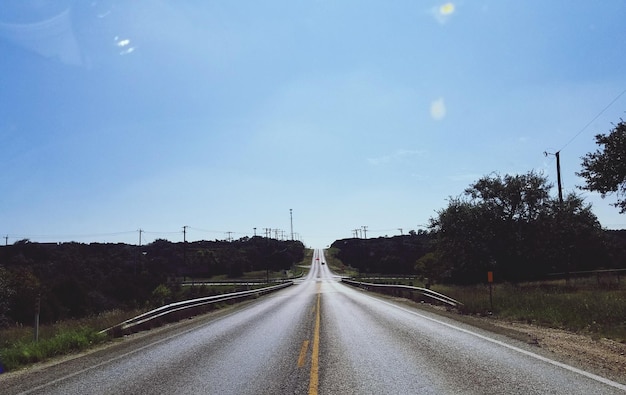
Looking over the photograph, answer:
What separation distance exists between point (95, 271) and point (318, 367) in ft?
270

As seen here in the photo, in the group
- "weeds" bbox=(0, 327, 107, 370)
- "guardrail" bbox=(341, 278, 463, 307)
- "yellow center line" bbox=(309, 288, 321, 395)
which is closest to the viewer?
"yellow center line" bbox=(309, 288, 321, 395)

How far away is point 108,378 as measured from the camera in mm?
7750

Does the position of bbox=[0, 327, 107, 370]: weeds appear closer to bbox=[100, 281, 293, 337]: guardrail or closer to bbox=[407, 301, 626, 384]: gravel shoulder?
bbox=[100, 281, 293, 337]: guardrail

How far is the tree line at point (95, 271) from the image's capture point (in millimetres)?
40188

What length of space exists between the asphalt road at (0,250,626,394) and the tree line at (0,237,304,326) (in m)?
4.73

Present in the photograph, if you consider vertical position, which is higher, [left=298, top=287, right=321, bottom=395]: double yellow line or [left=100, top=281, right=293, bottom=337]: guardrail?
[left=298, top=287, right=321, bottom=395]: double yellow line

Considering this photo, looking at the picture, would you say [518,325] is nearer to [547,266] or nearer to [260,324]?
[260,324]

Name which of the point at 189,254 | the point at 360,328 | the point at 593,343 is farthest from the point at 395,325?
the point at 189,254

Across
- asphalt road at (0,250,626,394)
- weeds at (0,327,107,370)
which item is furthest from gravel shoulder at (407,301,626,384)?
weeds at (0,327,107,370)

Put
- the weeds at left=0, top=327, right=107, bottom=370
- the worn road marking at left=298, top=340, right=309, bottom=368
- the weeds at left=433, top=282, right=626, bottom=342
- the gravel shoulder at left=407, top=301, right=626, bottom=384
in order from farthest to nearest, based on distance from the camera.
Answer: the weeds at left=433, top=282, right=626, bottom=342
the weeds at left=0, top=327, right=107, bottom=370
the worn road marking at left=298, top=340, right=309, bottom=368
the gravel shoulder at left=407, top=301, right=626, bottom=384

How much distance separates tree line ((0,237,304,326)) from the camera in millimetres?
40188

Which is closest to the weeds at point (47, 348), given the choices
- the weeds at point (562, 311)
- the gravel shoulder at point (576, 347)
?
the gravel shoulder at point (576, 347)

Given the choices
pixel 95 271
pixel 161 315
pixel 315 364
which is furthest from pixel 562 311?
pixel 95 271

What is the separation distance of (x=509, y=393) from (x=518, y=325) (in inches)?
377
